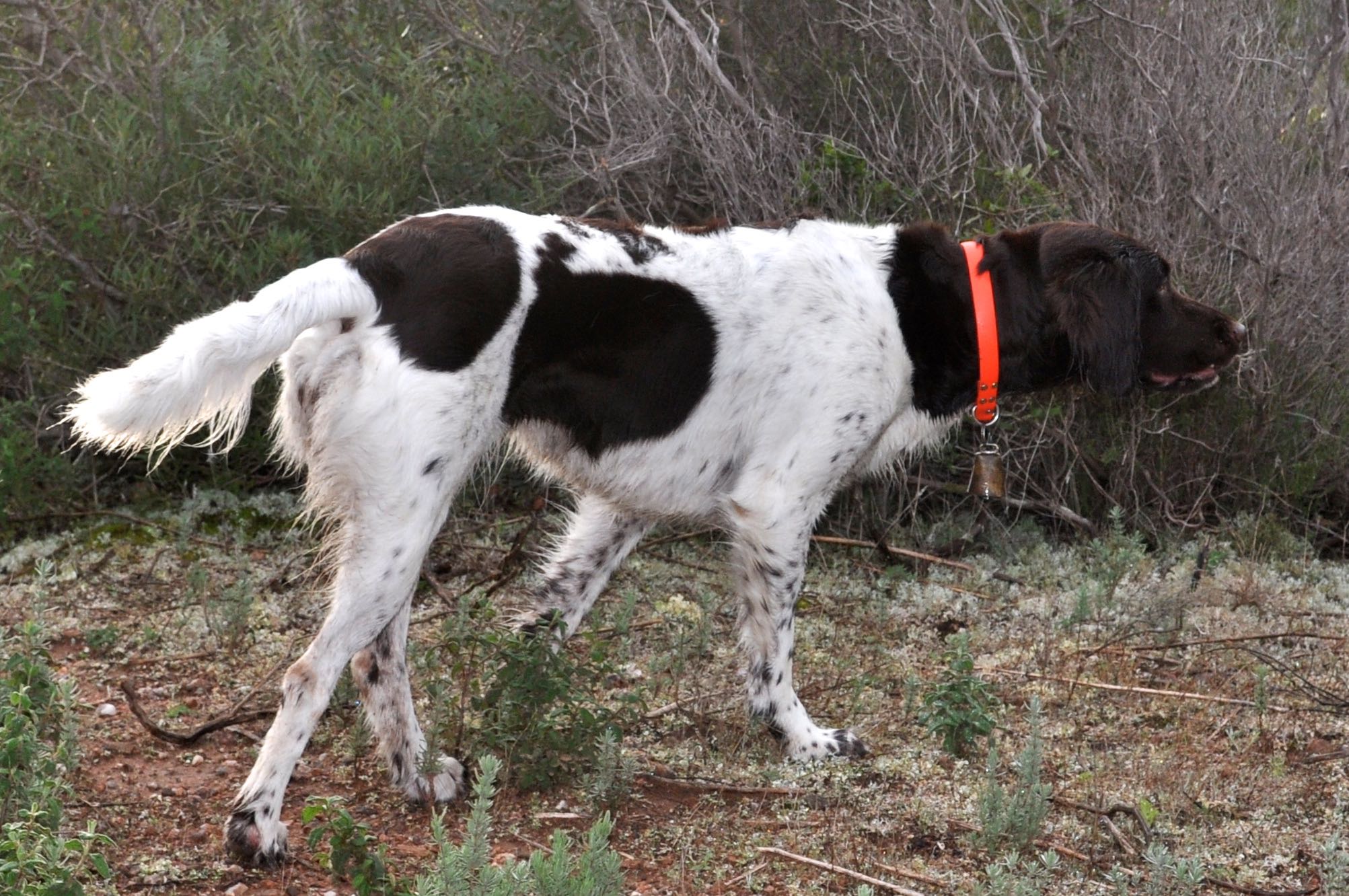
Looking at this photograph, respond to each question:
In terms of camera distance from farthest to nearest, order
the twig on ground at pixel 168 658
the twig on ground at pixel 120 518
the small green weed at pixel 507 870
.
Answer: the twig on ground at pixel 120 518 < the twig on ground at pixel 168 658 < the small green weed at pixel 507 870

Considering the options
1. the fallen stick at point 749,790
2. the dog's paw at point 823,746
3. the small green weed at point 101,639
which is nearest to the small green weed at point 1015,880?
the fallen stick at point 749,790

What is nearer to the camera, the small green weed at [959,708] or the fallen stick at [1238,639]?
the small green weed at [959,708]

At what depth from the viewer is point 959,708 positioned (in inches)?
155

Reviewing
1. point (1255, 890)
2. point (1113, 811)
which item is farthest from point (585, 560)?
point (1255, 890)

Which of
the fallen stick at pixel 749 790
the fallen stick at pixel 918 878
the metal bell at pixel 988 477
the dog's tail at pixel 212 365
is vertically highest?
the dog's tail at pixel 212 365

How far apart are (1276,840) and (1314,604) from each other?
2.07 metres

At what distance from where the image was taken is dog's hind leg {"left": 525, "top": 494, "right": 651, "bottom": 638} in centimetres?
426

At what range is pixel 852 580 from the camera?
5672 millimetres

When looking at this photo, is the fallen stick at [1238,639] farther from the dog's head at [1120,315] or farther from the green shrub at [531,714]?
the green shrub at [531,714]

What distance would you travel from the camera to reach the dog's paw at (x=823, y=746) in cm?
396

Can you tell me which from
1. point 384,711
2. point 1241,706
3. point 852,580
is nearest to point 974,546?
point 852,580

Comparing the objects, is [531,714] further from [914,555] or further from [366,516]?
[914,555]

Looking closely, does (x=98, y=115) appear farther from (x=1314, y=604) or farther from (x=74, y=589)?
(x=1314, y=604)

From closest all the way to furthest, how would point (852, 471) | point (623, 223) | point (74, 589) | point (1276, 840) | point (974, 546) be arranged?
point (1276, 840), point (623, 223), point (852, 471), point (74, 589), point (974, 546)
